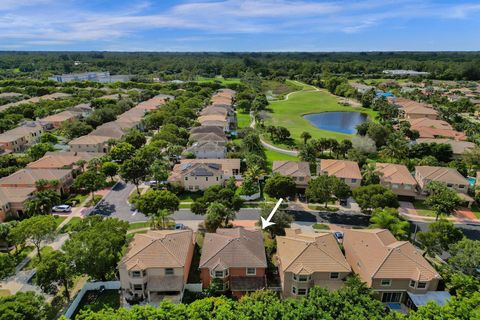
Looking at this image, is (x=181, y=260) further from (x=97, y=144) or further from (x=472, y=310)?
(x=97, y=144)

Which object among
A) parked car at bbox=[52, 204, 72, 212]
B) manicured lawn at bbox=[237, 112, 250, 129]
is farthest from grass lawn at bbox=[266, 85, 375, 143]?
parked car at bbox=[52, 204, 72, 212]

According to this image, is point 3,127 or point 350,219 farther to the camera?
point 3,127

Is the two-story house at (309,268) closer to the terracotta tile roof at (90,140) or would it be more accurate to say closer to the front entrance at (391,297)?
the front entrance at (391,297)

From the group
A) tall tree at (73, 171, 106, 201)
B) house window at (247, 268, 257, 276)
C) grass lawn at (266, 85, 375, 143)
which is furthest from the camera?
grass lawn at (266, 85, 375, 143)

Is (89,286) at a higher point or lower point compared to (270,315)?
lower

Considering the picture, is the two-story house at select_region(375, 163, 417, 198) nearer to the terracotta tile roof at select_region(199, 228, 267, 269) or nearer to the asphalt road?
the asphalt road

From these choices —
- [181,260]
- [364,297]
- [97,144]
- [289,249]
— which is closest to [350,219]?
[289,249]

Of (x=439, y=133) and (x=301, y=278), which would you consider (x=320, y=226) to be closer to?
(x=301, y=278)
